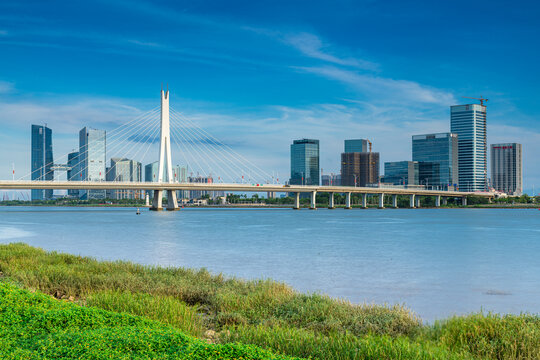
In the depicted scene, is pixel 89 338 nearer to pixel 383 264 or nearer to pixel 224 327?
pixel 224 327

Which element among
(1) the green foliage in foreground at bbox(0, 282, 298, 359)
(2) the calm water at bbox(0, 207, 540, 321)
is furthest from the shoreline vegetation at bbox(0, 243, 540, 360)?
(2) the calm water at bbox(0, 207, 540, 321)

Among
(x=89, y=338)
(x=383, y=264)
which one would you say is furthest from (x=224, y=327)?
(x=383, y=264)

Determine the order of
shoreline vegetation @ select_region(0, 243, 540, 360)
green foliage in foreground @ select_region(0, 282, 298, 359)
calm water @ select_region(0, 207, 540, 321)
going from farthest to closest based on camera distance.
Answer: calm water @ select_region(0, 207, 540, 321), shoreline vegetation @ select_region(0, 243, 540, 360), green foliage in foreground @ select_region(0, 282, 298, 359)

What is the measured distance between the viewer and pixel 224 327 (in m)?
9.66

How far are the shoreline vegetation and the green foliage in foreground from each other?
0.05 feet

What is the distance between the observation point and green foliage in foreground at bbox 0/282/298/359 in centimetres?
621

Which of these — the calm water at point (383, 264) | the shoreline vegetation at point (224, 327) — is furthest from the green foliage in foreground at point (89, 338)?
→ the calm water at point (383, 264)

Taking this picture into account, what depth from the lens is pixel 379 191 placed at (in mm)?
146750

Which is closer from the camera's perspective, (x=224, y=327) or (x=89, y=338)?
(x=89, y=338)

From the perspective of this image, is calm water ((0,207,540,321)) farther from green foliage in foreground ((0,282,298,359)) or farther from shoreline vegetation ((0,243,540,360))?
green foliage in foreground ((0,282,298,359))

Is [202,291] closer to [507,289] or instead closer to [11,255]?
[11,255]

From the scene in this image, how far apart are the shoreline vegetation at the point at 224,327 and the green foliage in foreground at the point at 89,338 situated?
0.05 feet

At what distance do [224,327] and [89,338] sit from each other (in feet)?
11.0

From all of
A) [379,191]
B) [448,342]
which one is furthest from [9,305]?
[379,191]
